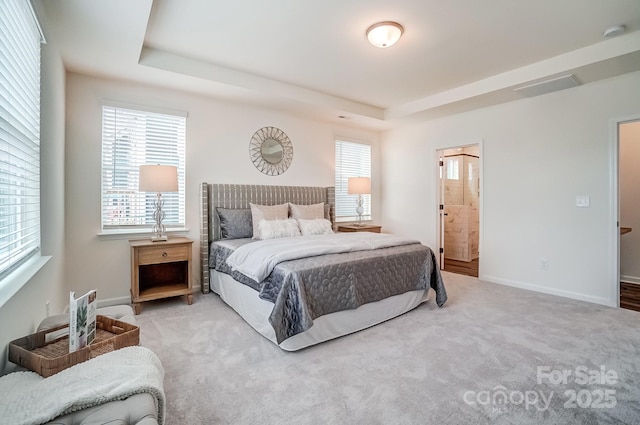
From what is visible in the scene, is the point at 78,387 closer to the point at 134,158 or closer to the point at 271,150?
the point at 134,158

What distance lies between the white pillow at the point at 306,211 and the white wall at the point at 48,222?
2537mm

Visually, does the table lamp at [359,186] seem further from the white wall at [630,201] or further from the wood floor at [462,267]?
the white wall at [630,201]

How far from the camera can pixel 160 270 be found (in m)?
3.70

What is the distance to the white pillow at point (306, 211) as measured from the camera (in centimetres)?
432

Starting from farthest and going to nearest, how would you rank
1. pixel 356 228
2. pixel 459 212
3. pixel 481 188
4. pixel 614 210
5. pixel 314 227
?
pixel 459 212 → pixel 356 228 → pixel 481 188 → pixel 314 227 → pixel 614 210

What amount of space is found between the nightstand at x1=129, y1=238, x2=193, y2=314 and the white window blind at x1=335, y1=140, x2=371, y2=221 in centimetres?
281

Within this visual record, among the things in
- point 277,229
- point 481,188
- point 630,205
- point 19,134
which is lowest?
point 277,229

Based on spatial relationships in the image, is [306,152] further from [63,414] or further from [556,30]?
[63,414]

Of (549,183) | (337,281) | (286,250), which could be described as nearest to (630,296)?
(549,183)

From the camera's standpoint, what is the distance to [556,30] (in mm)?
2713

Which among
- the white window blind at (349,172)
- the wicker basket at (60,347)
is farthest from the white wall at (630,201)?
the wicker basket at (60,347)

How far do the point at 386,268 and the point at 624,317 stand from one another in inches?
95.6

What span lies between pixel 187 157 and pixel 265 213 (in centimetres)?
120

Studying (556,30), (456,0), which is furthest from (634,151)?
(456,0)
